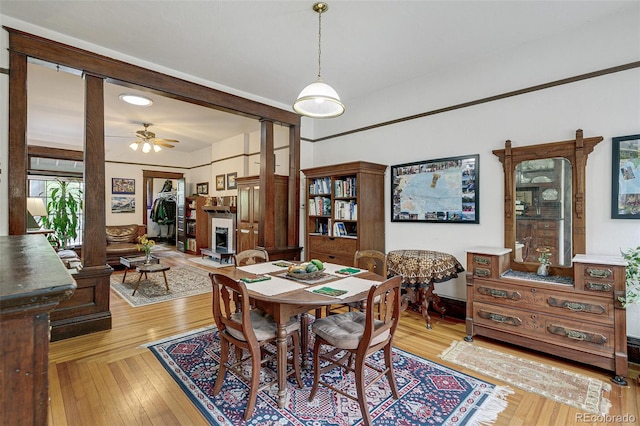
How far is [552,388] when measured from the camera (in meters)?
2.18

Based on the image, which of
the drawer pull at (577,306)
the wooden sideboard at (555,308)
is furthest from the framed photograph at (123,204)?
the drawer pull at (577,306)

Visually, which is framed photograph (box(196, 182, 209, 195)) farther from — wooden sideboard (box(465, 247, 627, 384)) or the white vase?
the white vase

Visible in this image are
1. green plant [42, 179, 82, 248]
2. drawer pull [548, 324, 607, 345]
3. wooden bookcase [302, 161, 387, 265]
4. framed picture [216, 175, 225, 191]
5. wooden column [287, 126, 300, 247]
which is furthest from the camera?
framed picture [216, 175, 225, 191]

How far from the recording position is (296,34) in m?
2.94

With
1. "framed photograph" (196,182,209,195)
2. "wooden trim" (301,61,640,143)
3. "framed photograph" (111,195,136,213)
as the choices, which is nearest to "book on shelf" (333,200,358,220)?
"wooden trim" (301,61,640,143)

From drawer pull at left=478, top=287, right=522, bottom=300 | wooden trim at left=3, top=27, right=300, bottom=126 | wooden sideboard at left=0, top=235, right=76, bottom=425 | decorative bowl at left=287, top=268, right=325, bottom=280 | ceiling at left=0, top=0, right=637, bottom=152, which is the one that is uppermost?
ceiling at left=0, top=0, right=637, bottom=152

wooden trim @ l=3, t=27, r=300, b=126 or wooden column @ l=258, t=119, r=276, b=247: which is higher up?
wooden trim @ l=3, t=27, r=300, b=126

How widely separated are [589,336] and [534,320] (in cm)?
36

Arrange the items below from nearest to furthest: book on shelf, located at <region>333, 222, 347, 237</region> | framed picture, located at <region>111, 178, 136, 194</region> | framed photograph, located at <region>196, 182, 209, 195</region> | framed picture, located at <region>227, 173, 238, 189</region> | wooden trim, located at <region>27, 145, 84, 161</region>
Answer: book on shelf, located at <region>333, 222, 347, 237</region>, wooden trim, located at <region>27, 145, 84, 161</region>, framed picture, located at <region>227, 173, 238, 189</region>, framed picture, located at <region>111, 178, 136, 194</region>, framed photograph, located at <region>196, 182, 209, 195</region>

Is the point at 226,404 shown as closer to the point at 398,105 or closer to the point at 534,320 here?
the point at 534,320

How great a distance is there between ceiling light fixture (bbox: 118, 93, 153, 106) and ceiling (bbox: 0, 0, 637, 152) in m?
0.27

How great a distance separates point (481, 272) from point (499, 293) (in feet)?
0.76

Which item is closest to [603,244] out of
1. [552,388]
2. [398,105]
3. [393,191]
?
[552,388]

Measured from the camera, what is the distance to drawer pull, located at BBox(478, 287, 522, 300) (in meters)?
2.74
